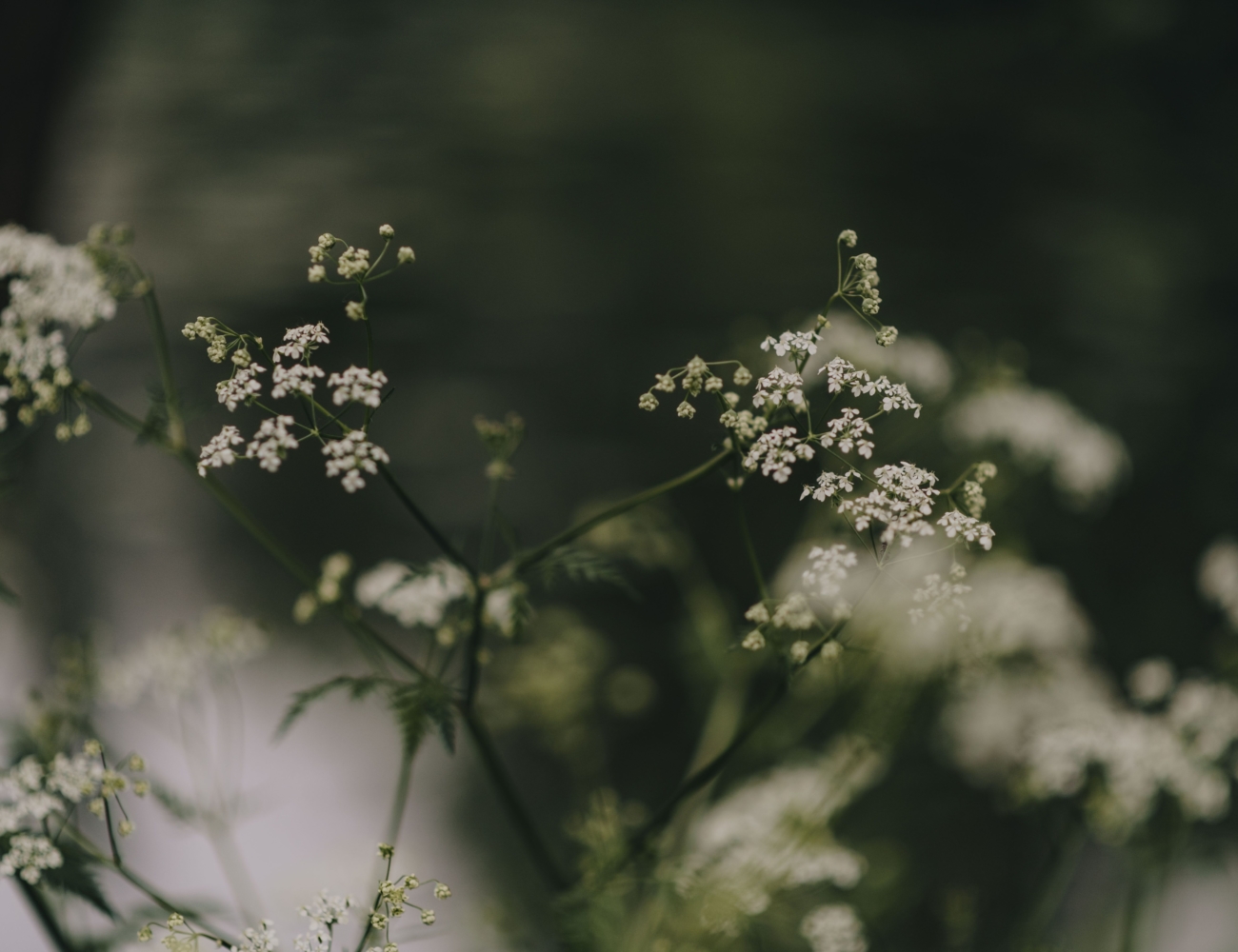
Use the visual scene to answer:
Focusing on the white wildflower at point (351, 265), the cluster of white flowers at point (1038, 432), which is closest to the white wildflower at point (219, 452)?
the white wildflower at point (351, 265)

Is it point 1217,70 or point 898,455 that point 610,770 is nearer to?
point 898,455

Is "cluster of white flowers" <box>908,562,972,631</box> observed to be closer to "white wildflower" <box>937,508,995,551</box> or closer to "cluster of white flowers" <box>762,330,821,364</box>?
"white wildflower" <box>937,508,995,551</box>

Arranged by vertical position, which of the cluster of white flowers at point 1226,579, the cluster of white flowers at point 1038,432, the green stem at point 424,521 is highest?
the cluster of white flowers at point 1038,432

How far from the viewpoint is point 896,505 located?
0.42 metres

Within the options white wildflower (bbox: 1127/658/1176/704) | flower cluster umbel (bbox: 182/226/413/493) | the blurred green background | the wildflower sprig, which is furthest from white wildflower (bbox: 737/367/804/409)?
the blurred green background

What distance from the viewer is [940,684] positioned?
80cm

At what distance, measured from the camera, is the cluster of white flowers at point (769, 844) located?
62 cm

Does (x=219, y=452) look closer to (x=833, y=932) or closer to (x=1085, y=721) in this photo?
(x=833, y=932)

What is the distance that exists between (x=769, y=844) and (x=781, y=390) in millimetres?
445

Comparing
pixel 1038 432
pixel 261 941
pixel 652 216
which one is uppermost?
pixel 652 216

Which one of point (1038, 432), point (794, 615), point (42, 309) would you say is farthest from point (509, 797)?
point (1038, 432)

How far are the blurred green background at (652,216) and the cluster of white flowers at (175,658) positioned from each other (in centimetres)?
70

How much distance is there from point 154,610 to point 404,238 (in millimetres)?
803

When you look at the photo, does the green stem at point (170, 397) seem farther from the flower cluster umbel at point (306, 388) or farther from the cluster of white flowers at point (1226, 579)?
the cluster of white flowers at point (1226, 579)
